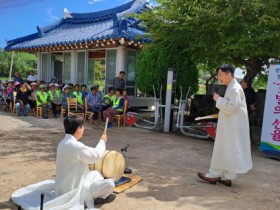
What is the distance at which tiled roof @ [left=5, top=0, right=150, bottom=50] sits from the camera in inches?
454

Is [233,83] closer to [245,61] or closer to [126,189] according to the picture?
[126,189]

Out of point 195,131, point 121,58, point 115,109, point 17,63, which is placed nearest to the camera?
point 195,131

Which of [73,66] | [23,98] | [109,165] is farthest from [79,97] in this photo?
[109,165]

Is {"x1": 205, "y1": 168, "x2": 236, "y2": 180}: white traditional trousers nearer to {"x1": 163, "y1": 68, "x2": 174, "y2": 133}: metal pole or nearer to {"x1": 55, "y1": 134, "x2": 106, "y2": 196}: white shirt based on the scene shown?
{"x1": 55, "y1": 134, "x2": 106, "y2": 196}: white shirt

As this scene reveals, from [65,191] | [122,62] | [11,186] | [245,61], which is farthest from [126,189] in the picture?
[122,62]

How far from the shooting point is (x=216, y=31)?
324 inches

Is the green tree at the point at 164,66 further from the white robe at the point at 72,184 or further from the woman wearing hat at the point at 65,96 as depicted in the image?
the white robe at the point at 72,184

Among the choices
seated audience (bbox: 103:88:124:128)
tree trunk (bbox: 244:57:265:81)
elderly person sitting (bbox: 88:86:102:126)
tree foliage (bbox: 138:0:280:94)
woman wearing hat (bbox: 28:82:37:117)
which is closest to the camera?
tree foliage (bbox: 138:0:280:94)

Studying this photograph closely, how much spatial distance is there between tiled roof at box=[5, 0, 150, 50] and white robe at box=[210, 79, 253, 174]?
627 cm

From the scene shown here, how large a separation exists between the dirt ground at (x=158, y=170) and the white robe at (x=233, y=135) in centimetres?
42

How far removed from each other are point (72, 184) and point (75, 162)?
0.85 feet

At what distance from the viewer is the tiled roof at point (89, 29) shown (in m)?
11.5

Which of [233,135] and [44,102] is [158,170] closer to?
[233,135]

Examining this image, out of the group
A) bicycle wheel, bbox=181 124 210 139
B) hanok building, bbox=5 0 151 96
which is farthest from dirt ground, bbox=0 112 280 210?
hanok building, bbox=5 0 151 96
